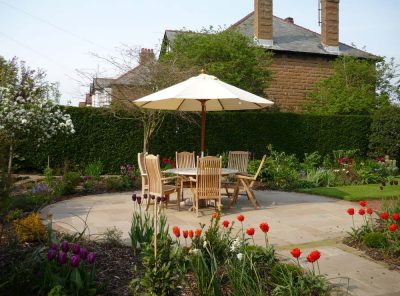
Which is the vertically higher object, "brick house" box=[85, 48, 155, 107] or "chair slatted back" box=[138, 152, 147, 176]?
"brick house" box=[85, 48, 155, 107]

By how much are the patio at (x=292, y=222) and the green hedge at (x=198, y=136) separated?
135 inches

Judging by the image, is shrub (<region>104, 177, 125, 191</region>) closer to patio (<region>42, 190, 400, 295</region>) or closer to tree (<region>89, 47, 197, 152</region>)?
patio (<region>42, 190, 400, 295</region>)

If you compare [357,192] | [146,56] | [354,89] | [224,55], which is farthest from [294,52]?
[357,192]

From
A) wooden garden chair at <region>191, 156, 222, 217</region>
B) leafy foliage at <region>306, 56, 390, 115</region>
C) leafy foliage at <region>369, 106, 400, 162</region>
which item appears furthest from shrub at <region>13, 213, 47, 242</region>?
leafy foliage at <region>306, 56, 390, 115</region>

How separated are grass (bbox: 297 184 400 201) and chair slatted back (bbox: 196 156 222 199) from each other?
3.29m

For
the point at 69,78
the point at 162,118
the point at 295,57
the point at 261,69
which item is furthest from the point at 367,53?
the point at 69,78

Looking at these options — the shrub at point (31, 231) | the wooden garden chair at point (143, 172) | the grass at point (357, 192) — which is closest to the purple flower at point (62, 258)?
the shrub at point (31, 231)

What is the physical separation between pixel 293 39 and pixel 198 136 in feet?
37.2

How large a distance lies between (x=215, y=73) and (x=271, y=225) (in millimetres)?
9623

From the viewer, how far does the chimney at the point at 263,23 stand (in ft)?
62.2

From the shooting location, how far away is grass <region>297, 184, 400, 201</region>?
27.8ft

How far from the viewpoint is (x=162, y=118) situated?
38.9ft

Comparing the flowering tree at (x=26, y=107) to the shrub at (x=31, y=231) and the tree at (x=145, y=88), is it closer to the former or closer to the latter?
the tree at (x=145, y=88)

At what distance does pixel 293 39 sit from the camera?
2133cm
